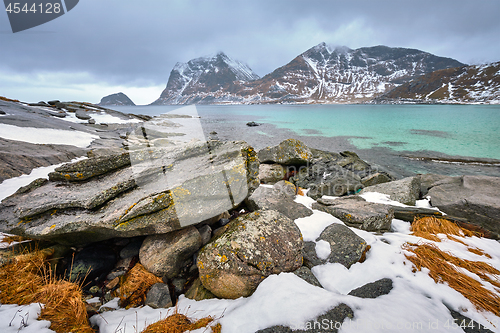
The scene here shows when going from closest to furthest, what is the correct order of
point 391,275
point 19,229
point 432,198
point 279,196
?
point 391,275 → point 19,229 → point 279,196 → point 432,198

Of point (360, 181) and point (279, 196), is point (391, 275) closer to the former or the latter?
point (279, 196)

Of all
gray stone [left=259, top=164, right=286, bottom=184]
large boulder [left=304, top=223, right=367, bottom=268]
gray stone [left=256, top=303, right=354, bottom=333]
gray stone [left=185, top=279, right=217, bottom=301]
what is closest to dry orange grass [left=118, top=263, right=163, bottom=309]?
gray stone [left=185, top=279, right=217, bottom=301]

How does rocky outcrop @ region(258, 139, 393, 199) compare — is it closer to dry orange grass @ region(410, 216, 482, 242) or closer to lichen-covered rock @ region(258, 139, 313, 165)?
lichen-covered rock @ region(258, 139, 313, 165)

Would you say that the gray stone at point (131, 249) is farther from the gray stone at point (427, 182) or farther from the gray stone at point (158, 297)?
the gray stone at point (427, 182)

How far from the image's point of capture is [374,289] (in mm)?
3709

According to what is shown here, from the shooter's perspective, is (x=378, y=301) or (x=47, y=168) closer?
(x=378, y=301)

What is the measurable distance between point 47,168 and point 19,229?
5881mm

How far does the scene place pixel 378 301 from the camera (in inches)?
132

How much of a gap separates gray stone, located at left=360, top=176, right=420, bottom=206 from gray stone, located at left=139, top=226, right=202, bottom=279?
9.36 m

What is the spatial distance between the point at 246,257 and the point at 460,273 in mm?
4218

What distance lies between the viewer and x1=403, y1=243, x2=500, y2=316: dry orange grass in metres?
3.17

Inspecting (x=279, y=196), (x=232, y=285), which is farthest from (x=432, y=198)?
(x=232, y=285)

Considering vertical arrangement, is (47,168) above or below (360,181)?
above

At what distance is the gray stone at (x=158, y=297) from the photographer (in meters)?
4.07
